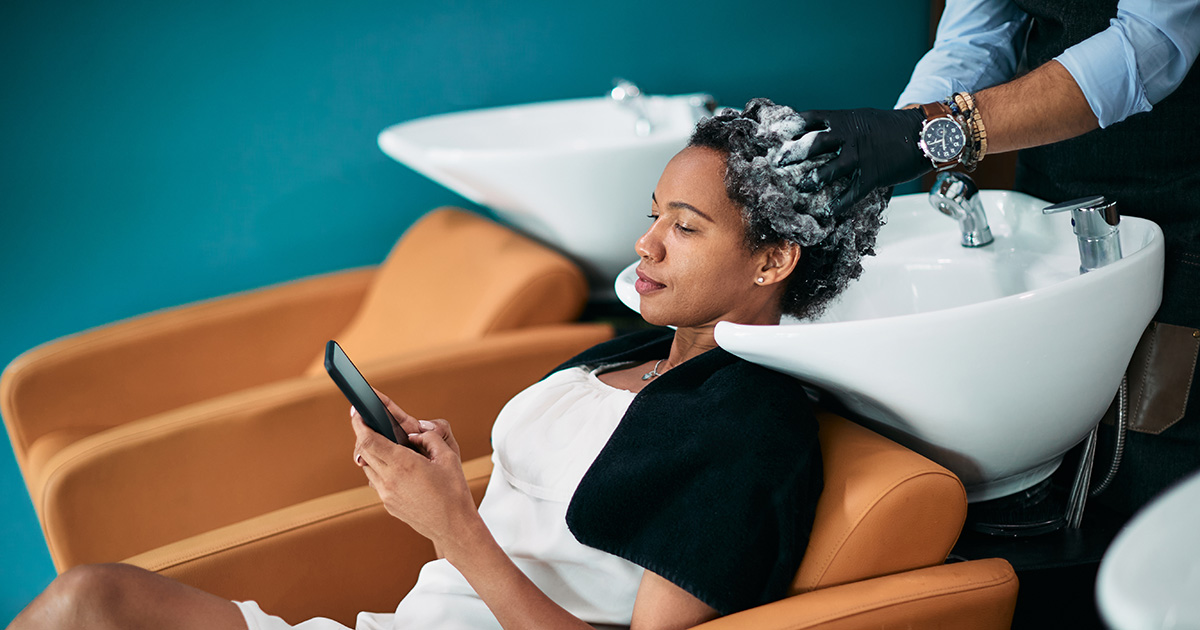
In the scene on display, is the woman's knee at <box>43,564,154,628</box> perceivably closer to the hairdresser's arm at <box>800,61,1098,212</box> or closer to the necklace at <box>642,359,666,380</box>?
the necklace at <box>642,359,666,380</box>

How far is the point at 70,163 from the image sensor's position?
2088 millimetres

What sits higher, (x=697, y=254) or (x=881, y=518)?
(x=697, y=254)

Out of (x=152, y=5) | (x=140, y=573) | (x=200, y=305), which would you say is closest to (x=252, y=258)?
(x=200, y=305)

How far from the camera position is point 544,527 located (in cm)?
104

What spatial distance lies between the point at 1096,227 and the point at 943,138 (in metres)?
0.19

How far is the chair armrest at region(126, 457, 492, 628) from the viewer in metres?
1.16

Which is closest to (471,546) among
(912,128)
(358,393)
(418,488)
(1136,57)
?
(418,488)

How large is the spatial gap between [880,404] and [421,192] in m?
1.65

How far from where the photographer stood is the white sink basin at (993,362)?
0.84 m

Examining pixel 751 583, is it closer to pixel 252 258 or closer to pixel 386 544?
pixel 386 544

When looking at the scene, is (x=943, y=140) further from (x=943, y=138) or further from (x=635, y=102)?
(x=635, y=102)

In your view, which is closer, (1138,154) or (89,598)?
(89,598)

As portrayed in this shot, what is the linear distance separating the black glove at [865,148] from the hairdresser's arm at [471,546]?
0.45 meters

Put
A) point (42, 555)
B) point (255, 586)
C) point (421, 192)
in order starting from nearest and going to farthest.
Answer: point (255, 586), point (42, 555), point (421, 192)
